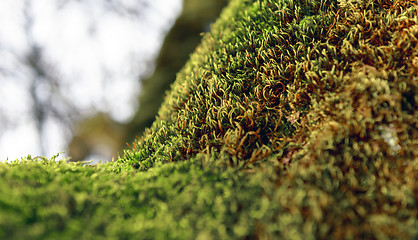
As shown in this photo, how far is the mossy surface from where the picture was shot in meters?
1.37

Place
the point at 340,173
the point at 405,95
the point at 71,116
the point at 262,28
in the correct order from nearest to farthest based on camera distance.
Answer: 1. the point at 340,173
2. the point at 405,95
3. the point at 262,28
4. the point at 71,116

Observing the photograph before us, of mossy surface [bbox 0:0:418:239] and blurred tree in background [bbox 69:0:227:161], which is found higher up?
blurred tree in background [bbox 69:0:227:161]

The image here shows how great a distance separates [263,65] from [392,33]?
98 centimetres

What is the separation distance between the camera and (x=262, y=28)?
2648 mm

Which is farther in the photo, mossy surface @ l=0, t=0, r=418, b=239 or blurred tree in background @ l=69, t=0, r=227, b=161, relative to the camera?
blurred tree in background @ l=69, t=0, r=227, b=161

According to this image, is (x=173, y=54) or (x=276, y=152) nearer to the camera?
(x=276, y=152)

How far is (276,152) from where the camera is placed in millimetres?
2051

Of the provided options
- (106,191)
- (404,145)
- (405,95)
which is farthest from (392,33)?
(106,191)

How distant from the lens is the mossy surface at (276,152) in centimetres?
137

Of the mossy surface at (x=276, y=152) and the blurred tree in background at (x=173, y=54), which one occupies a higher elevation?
the blurred tree in background at (x=173, y=54)

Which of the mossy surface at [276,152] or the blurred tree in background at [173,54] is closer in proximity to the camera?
the mossy surface at [276,152]

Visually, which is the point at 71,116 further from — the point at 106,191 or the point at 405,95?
the point at 405,95

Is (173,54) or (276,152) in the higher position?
(173,54)

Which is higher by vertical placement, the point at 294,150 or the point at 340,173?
the point at 294,150
